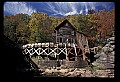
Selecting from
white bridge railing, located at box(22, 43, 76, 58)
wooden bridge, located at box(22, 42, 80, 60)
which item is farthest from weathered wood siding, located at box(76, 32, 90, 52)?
white bridge railing, located at box(22, 43, 76, 58)

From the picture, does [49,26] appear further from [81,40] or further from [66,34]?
[81,40]

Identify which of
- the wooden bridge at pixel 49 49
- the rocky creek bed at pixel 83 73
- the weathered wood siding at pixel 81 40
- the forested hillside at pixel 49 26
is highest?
the forested hillside at pixel 49 26

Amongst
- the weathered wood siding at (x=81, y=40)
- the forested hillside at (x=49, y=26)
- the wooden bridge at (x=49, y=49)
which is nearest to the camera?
the wooden bridge at (x=49, y=49)

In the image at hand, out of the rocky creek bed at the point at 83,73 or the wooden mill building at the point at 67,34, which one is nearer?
the rocky creek bed at the point at 83,73

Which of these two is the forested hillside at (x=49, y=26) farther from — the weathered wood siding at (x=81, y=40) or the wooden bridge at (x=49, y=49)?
the wooden bridge at (x=49, y=49)

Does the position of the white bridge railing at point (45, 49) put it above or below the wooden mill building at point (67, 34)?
below

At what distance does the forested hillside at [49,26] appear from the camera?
18.2 meters

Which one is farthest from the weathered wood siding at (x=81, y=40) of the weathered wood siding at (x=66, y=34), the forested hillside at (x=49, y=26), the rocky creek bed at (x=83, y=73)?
the rocky creek bed at (x=83, y=73)

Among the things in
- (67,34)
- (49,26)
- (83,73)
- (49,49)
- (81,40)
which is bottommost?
(83,73)

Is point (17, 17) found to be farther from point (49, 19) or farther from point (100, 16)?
point (100, 16)

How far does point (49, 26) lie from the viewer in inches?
802

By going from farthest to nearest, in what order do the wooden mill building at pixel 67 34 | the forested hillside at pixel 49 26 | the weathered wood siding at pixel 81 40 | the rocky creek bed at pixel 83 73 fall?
the wooden mill building at pixel 67 34 < the forested hillside at pixel 49 26 < the weathered wood siding at pixel 81 40 < the rocky creek bed at pixel 83 73

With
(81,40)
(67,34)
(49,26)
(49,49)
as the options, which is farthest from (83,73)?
(49,26)
